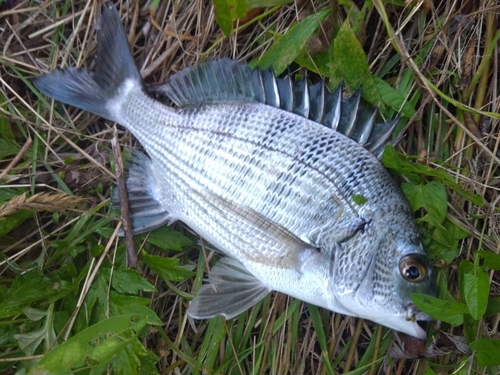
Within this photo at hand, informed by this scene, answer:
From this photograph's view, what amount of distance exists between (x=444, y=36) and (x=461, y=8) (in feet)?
0.41

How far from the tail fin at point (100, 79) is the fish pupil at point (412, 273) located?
140 centimetres

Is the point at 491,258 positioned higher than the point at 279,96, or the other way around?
the point at 279,96

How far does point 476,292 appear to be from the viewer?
1.58 meters

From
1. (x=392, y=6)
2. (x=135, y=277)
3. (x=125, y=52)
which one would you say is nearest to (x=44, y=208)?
(x=135, y=277)

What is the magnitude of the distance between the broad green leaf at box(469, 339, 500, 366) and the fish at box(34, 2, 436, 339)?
0.25 meters

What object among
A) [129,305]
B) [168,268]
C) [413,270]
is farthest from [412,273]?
[129,305]

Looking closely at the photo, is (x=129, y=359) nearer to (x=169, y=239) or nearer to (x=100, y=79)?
(x=169, y=239)

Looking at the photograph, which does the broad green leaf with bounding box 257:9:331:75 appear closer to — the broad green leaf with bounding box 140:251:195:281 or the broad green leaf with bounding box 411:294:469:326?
the broad green leaf with bounding box 140:251:195:281

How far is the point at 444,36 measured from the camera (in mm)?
1943

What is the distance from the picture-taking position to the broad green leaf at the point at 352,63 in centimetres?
189

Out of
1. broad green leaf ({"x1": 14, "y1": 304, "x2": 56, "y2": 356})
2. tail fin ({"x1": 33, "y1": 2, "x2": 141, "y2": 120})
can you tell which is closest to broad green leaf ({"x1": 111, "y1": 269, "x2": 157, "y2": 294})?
broad green leaf ({"x1": 14, "y1": 304, "x2": 56, "y2": 356})

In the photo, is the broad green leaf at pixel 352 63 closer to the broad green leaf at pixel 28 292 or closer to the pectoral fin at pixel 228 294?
the pectoral fin at pixel 228 294

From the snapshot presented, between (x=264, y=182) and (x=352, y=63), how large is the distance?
2.11 ft

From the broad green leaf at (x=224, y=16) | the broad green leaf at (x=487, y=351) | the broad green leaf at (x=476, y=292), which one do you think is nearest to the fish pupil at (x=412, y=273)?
the broad green leaf at (x=476, y=292)
